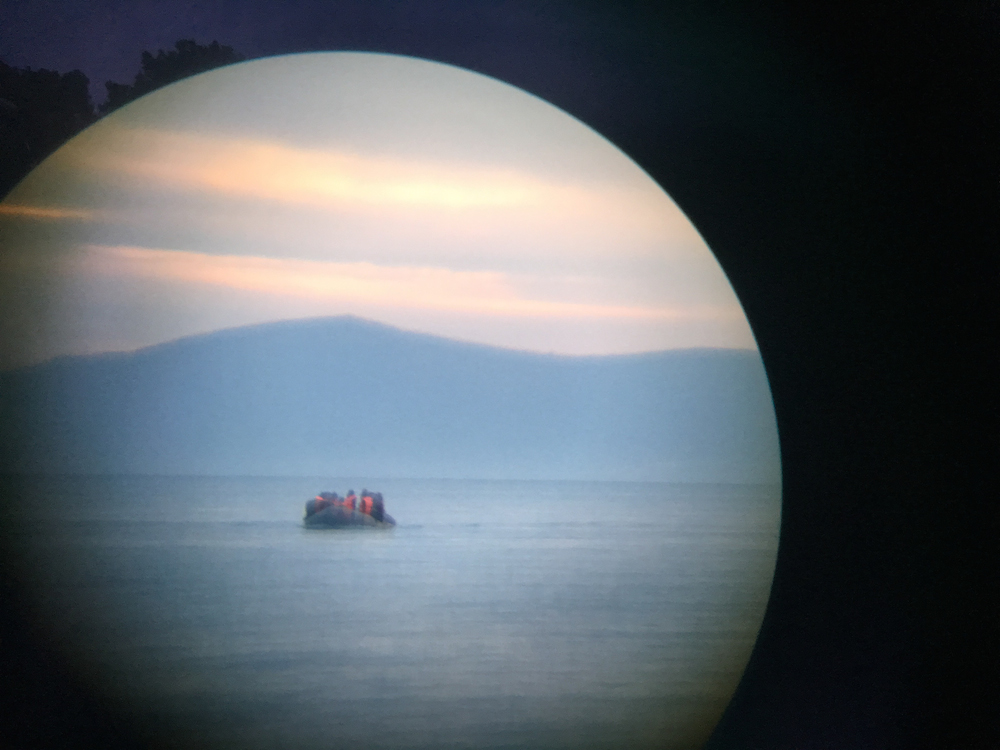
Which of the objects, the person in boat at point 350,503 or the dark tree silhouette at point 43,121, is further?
the person in boat at point 350,503

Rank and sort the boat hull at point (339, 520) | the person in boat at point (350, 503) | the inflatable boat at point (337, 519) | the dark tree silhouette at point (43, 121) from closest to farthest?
the dark tree silhouette at point (43, 121) → the boat hull at point (339, 520) → the inflatable boat at point (337, 519) → the person in boat at point (350, 503)

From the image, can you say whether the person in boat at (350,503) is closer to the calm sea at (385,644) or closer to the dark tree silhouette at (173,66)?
the calm sea at (385,644)

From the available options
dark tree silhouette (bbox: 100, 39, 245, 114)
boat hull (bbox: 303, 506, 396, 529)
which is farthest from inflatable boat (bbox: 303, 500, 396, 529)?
dark tree silhouette (bbox: 100, 39, 245, 114)

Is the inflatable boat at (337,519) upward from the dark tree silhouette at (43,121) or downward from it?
upward

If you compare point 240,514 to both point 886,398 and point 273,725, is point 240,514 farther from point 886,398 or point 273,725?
point 886,398

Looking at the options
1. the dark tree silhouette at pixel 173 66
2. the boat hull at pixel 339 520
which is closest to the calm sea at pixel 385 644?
the boat hull at pixel 339 520

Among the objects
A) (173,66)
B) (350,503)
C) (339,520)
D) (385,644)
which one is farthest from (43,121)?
(350,503)

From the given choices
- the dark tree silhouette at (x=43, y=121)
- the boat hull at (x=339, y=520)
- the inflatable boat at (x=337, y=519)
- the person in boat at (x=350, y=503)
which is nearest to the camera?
the dark tree silhouette at (x=43, y=121)
